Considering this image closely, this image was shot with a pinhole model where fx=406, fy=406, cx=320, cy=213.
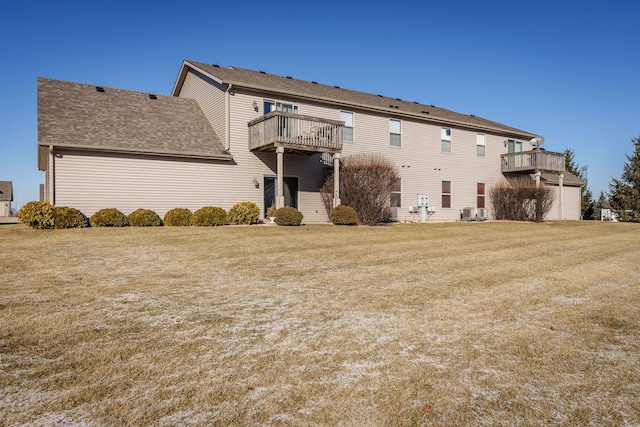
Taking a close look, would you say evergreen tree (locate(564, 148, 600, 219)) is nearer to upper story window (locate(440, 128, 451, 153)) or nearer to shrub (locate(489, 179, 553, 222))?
shrub (locate(489, 179, 553, 222))

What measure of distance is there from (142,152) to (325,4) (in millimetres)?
10666

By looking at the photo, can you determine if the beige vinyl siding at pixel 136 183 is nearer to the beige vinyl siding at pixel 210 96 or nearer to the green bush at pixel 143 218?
the green bush at pixel 143 218

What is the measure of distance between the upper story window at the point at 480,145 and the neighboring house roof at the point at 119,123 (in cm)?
1682

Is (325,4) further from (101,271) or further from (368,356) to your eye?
(368,356)

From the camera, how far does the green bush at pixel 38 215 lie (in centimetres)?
1255

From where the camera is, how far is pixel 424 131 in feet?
78.1

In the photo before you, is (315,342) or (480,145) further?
(480,145)

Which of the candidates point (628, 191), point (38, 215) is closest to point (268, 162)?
point (38, 215)

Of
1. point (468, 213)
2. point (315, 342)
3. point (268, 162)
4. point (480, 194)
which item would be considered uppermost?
point (268, 162)

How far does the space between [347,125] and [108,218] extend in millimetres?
11974

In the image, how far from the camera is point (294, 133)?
17.0 metres

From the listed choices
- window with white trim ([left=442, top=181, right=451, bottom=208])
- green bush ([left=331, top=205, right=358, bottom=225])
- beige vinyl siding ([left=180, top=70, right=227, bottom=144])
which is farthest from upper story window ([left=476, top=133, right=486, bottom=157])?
beige vinyl siding ([left=180, top=70, right=227, bottom=144])

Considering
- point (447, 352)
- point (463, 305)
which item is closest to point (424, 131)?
point (463, 305)

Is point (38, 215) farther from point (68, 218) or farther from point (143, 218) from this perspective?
point (143, 218)
